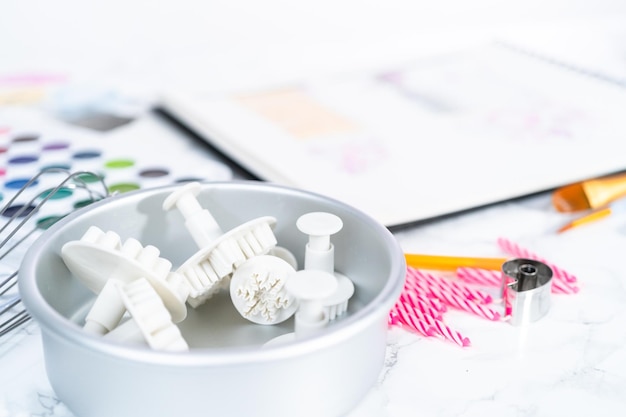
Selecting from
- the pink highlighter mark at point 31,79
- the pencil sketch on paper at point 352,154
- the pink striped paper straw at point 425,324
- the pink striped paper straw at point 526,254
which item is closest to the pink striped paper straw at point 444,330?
the pink striped paper straw at point 425,324

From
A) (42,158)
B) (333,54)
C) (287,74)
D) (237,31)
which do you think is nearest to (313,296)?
(42,158)

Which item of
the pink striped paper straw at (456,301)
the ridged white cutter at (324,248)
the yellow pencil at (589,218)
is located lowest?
the yellow pencil at (589,218)

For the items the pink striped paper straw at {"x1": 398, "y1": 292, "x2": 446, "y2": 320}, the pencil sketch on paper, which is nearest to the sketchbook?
the pencil sketch on paper

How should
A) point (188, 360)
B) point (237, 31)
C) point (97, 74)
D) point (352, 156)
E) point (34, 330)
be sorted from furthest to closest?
point (237, 31) → point (97, 74) → point (352, 156) → point (34, 330) → point (188, 360)

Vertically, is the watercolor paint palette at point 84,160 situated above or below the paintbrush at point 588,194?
above

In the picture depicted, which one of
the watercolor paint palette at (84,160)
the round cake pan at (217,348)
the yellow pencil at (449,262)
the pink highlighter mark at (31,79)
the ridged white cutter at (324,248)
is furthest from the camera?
the pink highlighter mark at (31,79)

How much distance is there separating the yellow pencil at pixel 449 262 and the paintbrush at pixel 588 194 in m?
0.15

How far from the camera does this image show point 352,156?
764 mm

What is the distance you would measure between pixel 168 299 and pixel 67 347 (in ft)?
0.24

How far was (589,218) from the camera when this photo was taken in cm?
70

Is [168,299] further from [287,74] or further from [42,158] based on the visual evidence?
[287,74]

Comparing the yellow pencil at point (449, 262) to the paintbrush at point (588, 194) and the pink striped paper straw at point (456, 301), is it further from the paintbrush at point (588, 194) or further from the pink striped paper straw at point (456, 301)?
the paintbrush at point (588, 194)

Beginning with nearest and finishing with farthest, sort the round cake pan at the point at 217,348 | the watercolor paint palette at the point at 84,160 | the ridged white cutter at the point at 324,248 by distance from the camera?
the round cake pan at the point at 217,348, the ridged white cutter at the point at 324,248, the watercolor paint palette at the point at 84,160

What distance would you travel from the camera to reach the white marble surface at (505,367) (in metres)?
0.47
